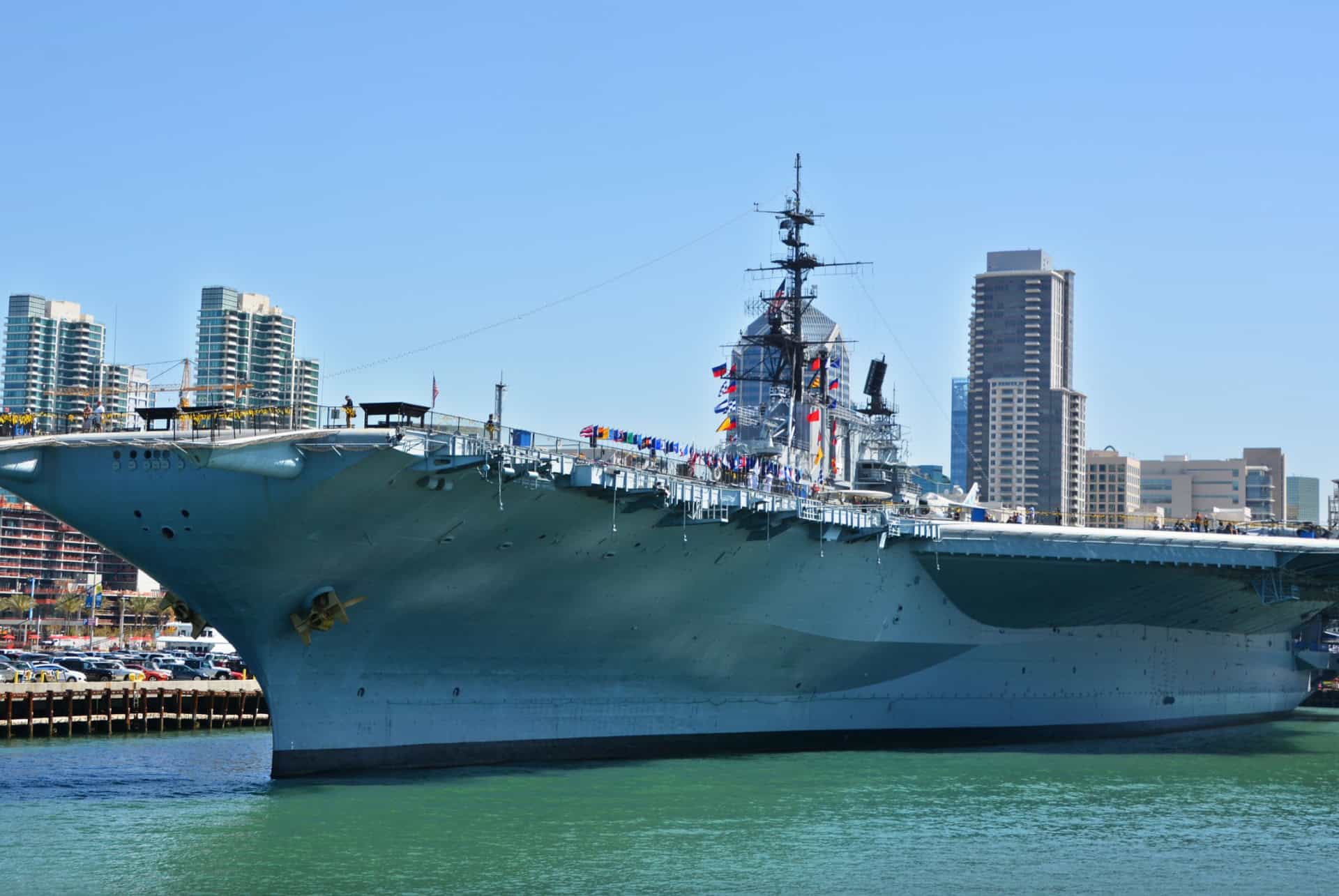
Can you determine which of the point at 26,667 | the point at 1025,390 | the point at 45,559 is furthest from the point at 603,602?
the point at 1025,390

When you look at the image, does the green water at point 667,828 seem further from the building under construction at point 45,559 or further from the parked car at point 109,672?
the building under construction at point 45,559

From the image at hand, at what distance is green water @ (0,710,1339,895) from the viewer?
1691 cm

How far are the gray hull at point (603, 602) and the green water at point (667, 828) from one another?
1.14 metres

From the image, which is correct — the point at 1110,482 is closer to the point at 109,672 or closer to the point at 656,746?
the point at 109,672

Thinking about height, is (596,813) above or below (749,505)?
below

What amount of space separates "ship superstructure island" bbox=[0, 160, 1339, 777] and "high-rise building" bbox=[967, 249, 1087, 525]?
128291 mm

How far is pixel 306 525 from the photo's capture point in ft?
68.3

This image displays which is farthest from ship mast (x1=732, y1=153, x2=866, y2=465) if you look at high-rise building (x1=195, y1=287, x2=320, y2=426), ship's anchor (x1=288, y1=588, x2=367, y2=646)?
high-rise building (x1=195, y1=287, x2=320, y2=426)

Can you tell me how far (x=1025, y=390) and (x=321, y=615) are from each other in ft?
517

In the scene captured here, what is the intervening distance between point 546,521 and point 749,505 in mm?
3792

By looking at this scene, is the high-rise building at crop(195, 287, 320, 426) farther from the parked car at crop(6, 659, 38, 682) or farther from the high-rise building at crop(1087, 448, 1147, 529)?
the high-rise building at crop(1087, 448, 1147, 529)

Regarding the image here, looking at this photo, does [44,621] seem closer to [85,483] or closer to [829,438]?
[829,438]

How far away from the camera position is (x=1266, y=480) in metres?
150

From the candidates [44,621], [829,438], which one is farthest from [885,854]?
[44,621]
